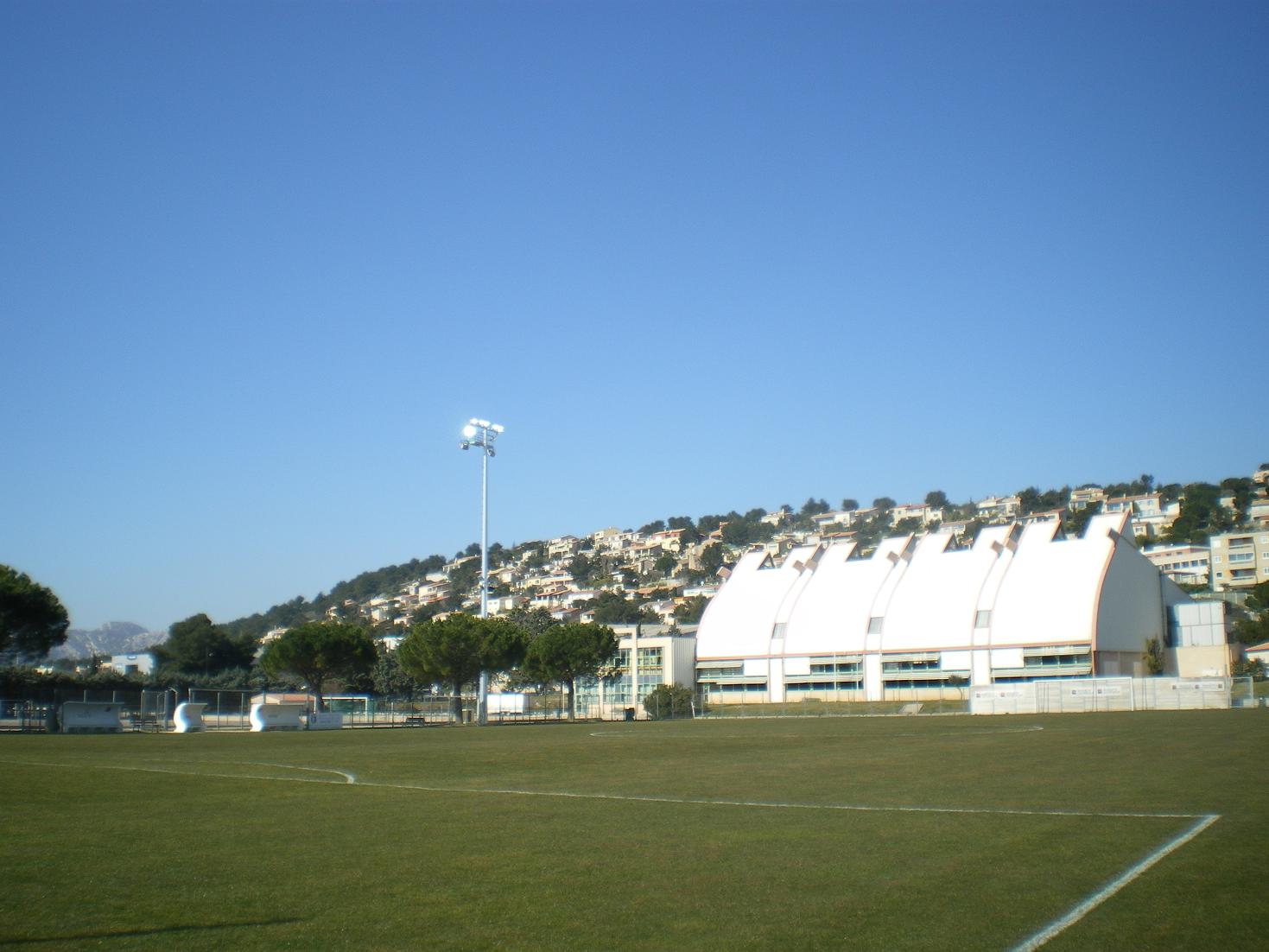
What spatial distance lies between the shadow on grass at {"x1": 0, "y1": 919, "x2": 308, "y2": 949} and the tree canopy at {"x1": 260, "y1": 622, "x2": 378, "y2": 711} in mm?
76873

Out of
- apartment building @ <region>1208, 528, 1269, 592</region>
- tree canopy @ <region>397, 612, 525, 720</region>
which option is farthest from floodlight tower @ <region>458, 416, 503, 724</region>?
apartment building @ <region>1208, 528, 1269, 592</region>

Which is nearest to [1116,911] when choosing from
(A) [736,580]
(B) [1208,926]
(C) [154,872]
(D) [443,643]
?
(B) [1208,926]

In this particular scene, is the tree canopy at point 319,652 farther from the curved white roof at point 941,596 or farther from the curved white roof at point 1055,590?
the curved white roof at point 1055,590

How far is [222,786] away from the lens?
20.9 m

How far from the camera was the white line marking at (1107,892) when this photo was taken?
7609 mm

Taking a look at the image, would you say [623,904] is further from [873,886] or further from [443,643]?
[443,643]

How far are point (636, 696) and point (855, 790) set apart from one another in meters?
94.0

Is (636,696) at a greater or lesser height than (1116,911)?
lesser

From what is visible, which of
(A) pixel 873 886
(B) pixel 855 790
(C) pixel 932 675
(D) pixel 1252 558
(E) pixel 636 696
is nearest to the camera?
(A) pixel 873 886

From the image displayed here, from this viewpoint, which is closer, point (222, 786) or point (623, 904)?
point (623, 904)

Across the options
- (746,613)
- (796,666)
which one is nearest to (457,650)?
(796,666)

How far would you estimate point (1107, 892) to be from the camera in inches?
360

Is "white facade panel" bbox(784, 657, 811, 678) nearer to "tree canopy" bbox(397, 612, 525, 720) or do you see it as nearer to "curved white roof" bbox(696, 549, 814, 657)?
"curved white roof" bbox(696, 549, 814, 657)

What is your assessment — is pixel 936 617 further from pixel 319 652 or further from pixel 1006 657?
pixel 319 652
